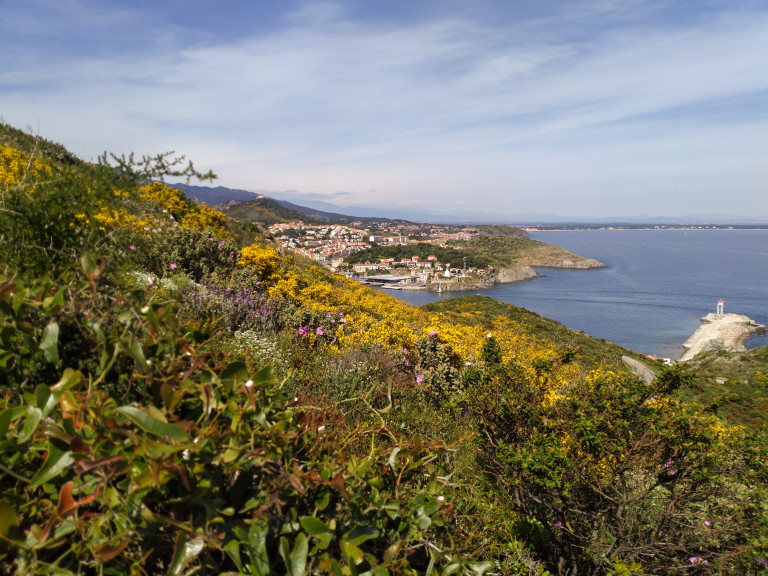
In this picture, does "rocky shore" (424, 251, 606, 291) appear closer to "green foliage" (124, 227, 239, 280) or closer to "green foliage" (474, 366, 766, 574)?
"green foliage" (124, 227, 239, 280)

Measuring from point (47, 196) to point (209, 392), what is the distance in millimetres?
3145

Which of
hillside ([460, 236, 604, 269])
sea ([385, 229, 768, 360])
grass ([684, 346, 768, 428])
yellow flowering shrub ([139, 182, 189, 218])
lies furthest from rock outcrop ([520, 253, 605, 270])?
yellow flowering shrub ([139, 182, 189, 218])

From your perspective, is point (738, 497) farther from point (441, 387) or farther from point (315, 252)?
point (315, 252)

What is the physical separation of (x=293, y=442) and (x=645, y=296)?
7473cm

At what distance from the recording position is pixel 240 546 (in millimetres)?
828

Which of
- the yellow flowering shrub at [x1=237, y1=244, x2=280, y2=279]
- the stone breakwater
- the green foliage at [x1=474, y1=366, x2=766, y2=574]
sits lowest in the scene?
the stone breakwater

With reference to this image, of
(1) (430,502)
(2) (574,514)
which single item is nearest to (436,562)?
(1) (430,502)

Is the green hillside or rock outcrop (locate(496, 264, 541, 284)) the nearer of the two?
the green hillside

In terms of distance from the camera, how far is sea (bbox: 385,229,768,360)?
44094 mm

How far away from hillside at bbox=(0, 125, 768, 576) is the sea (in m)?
36.4

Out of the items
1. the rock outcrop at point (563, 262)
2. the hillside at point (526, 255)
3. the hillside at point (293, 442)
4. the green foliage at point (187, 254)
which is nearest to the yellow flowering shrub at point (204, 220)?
the green foliage at point (187, 254)

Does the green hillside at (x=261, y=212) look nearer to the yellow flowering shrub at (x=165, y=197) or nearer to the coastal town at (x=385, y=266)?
the coastal town at (x=385, y=266)

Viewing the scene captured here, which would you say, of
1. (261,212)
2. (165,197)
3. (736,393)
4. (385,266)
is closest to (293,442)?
(736,393)

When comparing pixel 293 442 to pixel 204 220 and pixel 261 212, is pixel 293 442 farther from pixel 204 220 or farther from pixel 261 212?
pixel 261 212
